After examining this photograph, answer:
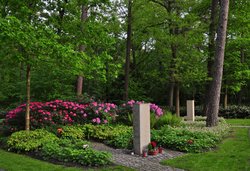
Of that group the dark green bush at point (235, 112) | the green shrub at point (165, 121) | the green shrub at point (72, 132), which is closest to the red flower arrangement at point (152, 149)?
the green shrub at point (72, 132)

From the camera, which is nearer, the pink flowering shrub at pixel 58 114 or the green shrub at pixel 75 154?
the green shrub at pixel 75 154

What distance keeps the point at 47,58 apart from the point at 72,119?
10.9 ft

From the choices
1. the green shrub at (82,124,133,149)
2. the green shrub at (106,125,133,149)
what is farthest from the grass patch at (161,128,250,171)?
the green shrub at (82,124,133,149)

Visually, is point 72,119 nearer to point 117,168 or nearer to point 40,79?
point 117,168

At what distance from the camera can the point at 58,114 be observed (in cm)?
1041

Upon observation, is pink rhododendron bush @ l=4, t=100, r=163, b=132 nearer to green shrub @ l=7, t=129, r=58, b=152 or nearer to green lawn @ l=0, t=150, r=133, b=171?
green shrub @ l=7, t=129, r=58, b=152

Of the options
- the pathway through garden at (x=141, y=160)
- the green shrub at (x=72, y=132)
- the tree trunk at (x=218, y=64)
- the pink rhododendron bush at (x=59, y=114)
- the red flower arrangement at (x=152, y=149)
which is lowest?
the pathway through garden at (x=141, y=160)

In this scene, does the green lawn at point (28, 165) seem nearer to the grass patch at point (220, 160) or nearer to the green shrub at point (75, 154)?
the green shrub at point (75, 154)

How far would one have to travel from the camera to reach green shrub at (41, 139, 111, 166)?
6766 millimetres

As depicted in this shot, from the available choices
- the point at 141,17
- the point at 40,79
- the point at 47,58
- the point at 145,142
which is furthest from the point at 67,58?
the point at 141,17

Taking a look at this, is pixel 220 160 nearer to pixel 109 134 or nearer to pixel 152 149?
pixel 152 149

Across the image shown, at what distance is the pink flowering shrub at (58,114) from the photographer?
9.97 metres

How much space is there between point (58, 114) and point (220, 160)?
5548 mm

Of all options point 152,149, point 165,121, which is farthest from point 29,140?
point 165,121
